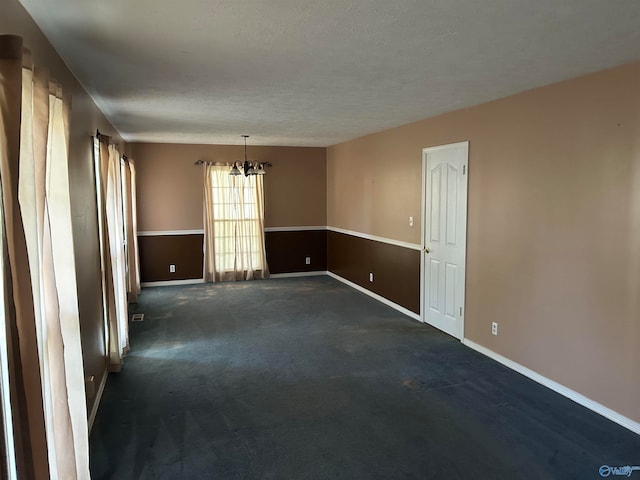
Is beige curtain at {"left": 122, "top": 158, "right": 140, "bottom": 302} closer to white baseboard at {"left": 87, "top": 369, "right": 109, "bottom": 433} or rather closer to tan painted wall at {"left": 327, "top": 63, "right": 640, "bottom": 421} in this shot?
white baseboard at {"left": 87, "top": 369, "right": 109, "bottom": 433}

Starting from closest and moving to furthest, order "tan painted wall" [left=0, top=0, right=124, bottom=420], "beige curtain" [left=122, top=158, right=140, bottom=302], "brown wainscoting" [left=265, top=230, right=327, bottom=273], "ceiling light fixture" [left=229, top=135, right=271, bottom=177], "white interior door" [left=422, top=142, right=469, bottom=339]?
"tan painted wall" [left=0, top=0, right=124, bottom=420] → "white interior door" [left=422, top=142, right=469, bottom=339] → "beige curtain" [left=122, top=158, right=140, bottom=302] → "ceiling light fixture" [left=229, top=135, right=271, bottom=177] → "brown wainscoting" [left=265, top=230, right=327, bottom=273]

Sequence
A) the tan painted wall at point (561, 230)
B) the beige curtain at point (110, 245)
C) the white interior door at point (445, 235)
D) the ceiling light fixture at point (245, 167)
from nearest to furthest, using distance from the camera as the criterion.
Answer: the tan painted wall at point (561, 230) → the beige curtain at point (110, 245) → the white interior door at point (445, 235) → the ceiling light fixture at point (245, 167)

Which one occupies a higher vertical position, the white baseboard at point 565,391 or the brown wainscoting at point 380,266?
the brown wainscoting at point 380,266

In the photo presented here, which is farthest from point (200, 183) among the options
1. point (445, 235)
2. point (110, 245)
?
point (445, 235)

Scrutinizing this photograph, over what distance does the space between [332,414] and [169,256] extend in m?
5.28

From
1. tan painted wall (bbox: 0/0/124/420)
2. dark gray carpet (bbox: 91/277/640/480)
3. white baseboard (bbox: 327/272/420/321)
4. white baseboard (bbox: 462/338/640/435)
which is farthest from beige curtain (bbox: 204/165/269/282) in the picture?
white baseboard (bbox: 462/338/640/435)

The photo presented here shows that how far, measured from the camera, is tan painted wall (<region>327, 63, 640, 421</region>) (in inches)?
120

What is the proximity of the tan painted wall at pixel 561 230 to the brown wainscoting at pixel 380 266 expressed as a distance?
1157 mm

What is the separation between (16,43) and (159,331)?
419 centimetres

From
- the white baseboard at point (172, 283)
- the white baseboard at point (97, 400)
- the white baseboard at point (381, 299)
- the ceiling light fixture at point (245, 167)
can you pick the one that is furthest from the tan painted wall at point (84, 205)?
the white baseboard at point (172, 283)

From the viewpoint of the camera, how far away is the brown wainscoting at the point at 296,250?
8.33m

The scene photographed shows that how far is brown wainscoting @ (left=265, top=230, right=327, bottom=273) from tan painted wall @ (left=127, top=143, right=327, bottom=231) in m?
0.21

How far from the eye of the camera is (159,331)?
521cm

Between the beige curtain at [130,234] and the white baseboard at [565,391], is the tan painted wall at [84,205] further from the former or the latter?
the white baseboard at [565,391]
